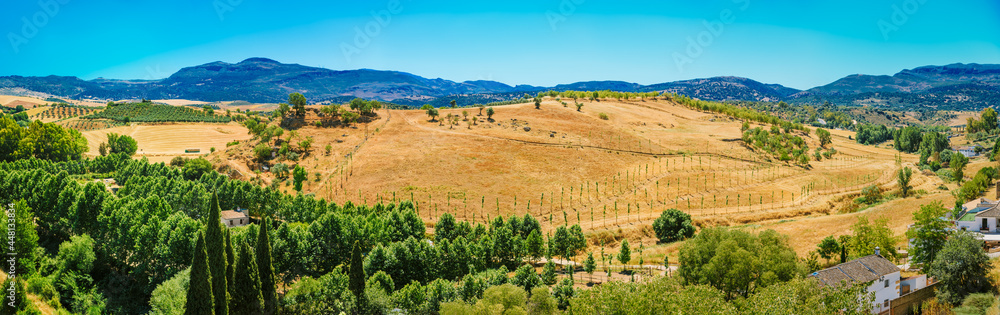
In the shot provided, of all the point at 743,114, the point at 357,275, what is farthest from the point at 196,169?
the point at 743,114

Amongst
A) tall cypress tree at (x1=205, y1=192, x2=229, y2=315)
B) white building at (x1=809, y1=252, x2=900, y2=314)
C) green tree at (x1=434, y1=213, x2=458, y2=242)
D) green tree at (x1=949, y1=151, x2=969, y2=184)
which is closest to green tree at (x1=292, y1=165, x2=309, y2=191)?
green tree at (x1=434, y1=213, x2=458, y2=242)

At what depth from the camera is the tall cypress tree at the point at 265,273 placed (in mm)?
39656

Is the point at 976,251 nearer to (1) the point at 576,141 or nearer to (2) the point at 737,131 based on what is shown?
(1) the point at 576,141

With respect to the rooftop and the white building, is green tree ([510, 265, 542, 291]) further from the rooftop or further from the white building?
the rooftop

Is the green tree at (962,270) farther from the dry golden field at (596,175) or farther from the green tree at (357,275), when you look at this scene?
the green tree at (357,275)

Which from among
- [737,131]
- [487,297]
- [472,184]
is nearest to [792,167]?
[737,131]

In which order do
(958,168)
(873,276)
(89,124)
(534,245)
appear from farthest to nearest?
(89,124) < (958,168) < (534,245) < (873,276)

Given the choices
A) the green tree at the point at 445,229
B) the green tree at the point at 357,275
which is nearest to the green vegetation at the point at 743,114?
the green tree at the point at 445,229

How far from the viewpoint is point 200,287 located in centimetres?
3306

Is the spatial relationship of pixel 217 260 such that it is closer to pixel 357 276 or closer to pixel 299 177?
pixel 357 276

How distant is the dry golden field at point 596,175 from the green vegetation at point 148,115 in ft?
248

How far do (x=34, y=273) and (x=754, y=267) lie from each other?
58.7 meters

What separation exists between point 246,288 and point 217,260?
417 centimetres

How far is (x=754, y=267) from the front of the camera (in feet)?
132
